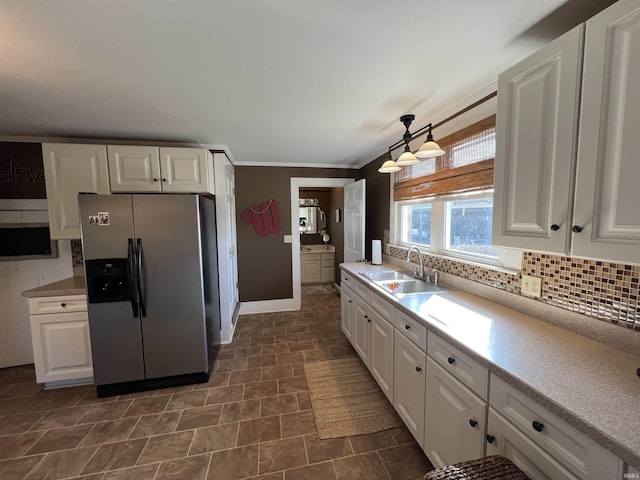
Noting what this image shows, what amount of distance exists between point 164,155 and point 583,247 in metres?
3.12

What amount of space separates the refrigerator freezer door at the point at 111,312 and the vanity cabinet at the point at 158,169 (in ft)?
1.64

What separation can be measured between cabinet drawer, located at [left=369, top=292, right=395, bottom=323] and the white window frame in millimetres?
687

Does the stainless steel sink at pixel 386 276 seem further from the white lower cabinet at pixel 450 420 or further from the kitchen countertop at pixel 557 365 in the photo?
the white lower cabinet at pixel 450 420

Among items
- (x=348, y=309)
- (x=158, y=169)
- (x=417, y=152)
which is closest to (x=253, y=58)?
(x=417, y=152)

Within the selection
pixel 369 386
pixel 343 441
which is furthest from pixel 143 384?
pixel 369 386

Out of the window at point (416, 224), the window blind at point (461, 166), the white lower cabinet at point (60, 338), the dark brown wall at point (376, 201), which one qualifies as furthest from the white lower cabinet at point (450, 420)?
the white lower cabinet at point (60, 338)

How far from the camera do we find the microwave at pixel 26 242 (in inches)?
103

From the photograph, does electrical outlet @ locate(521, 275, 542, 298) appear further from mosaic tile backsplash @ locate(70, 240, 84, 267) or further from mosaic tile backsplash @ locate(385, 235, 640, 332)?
mosaic tile backsplash @ locate(70, 240, 84, 267)

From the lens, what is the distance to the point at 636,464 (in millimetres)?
621

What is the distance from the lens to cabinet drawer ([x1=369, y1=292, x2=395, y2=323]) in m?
1.88

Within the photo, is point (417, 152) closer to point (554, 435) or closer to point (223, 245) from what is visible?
point (554, 435)

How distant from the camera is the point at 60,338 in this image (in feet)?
7.56

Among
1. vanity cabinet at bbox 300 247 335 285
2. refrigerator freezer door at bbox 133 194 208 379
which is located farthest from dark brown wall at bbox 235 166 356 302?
refrigerator freezer door at bbox 133 194 208 379

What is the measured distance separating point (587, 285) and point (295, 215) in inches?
133
